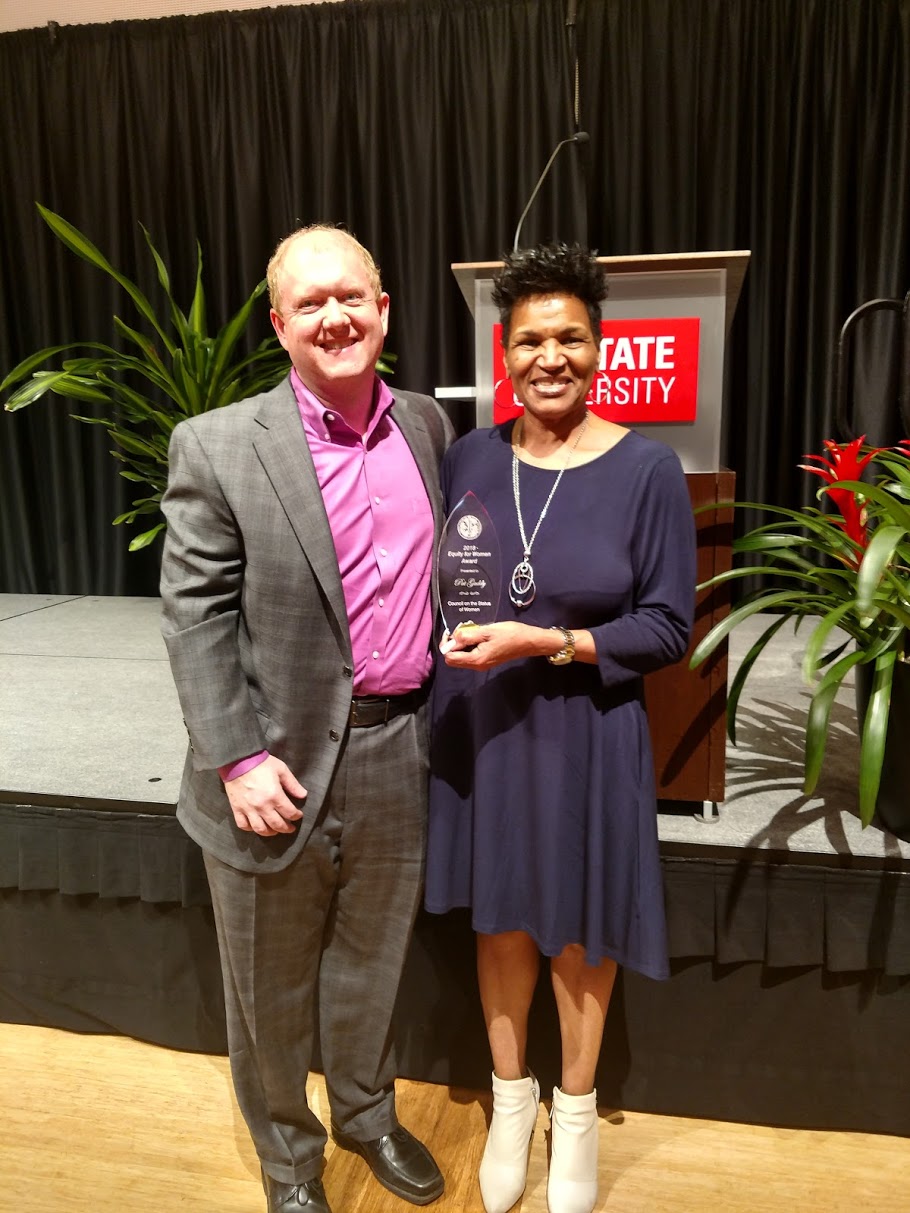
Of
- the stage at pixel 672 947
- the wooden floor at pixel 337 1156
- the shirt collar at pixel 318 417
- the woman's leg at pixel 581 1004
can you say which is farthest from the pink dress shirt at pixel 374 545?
the wooden floor at pixel 337 1156

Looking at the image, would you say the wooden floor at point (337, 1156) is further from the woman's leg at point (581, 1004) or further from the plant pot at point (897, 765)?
the plant pot at point (897, 765)

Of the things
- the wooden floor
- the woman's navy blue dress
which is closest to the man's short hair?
the woman's navy blue dress

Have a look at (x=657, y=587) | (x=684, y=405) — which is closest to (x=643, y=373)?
(x=684, y=405)

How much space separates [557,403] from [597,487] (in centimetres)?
12

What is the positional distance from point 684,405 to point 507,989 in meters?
0.96

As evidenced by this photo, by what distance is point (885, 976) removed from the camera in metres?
1.56

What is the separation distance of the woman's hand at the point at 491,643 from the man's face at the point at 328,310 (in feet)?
1.18

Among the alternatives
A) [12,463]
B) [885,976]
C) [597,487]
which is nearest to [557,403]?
[597,487]

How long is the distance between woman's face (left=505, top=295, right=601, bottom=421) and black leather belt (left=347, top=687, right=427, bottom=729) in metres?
0.43

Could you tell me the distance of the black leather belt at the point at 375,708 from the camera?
4.20ft

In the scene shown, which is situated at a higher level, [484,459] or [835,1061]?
[484,459]

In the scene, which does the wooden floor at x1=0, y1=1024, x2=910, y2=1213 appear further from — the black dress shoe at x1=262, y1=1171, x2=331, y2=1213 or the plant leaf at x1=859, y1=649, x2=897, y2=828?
the plant leaf at x1=859, y1=649, x2=897, y2=828

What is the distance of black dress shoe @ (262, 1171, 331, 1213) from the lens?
139cm

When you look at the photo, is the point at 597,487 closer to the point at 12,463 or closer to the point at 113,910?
the point at 113,910
